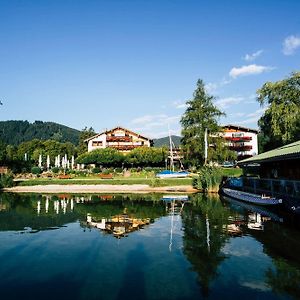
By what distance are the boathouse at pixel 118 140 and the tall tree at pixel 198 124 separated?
128 ft

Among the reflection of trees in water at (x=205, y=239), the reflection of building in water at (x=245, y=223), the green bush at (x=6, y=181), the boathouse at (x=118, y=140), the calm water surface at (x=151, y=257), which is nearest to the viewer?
the calm water surface at (x=151, y=257)

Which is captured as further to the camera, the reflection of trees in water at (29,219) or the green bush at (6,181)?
the green bush at (6,181)

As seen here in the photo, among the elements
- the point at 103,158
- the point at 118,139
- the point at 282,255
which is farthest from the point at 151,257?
the point at 118,139

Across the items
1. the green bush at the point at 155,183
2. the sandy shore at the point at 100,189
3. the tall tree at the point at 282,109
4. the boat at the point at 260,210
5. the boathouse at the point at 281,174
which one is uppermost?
the tall tree at the point at 282,109

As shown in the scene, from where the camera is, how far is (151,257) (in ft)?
40.1

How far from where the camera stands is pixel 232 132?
97.5 metres

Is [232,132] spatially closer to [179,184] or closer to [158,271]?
[179,184]

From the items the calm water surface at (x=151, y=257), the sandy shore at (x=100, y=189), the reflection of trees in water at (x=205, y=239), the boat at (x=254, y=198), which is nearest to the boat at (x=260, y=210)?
the calm water surface at (x=151, y=257)

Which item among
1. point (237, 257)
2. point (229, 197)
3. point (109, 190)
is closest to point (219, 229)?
point (237, 257)

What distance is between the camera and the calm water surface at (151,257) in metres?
8.97

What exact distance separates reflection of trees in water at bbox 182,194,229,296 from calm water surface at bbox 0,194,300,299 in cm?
4

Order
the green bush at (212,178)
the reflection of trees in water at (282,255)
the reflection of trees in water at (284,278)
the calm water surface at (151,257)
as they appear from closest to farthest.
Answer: the reflection of trees in water at (284,278) < the calm water surface at (151,257) < the reflection of trees in water at (282,255) < the green bush at (212,178)

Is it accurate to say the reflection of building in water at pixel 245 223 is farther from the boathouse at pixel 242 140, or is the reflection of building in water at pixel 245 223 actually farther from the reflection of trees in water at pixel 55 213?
the boathouse at pixel 242 140

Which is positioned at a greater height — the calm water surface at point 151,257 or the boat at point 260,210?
the boat at point 260,210
